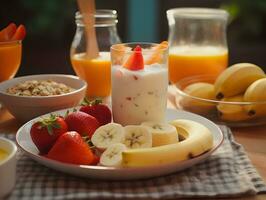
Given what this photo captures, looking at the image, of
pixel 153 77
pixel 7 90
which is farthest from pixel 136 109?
pixel 7 90

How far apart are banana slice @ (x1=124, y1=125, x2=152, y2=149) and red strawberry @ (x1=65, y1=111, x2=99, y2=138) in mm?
92

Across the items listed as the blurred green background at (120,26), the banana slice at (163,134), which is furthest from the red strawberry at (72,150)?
the blurred green background at (120,26)

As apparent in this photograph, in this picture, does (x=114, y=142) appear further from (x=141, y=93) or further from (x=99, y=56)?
(x=99, y=56)

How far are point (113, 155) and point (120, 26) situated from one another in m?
2.05

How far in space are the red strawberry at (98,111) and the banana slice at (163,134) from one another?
137mm

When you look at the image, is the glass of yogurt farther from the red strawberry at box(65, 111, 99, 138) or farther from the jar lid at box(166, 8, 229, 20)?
the jar lid at box(166, 8, 229, 20)

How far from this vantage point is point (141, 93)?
3.41ft

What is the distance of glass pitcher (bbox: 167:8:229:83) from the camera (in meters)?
1.48

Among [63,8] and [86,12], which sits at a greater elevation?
[86,12]

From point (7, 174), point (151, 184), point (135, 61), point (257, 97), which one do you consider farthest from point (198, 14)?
point (7, 174)

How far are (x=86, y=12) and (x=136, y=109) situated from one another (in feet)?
1.43

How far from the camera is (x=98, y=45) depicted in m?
1.42

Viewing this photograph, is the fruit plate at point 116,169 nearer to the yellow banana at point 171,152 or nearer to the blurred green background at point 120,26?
the yellow banana at point 171,152

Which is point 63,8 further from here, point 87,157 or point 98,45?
point 87,157
